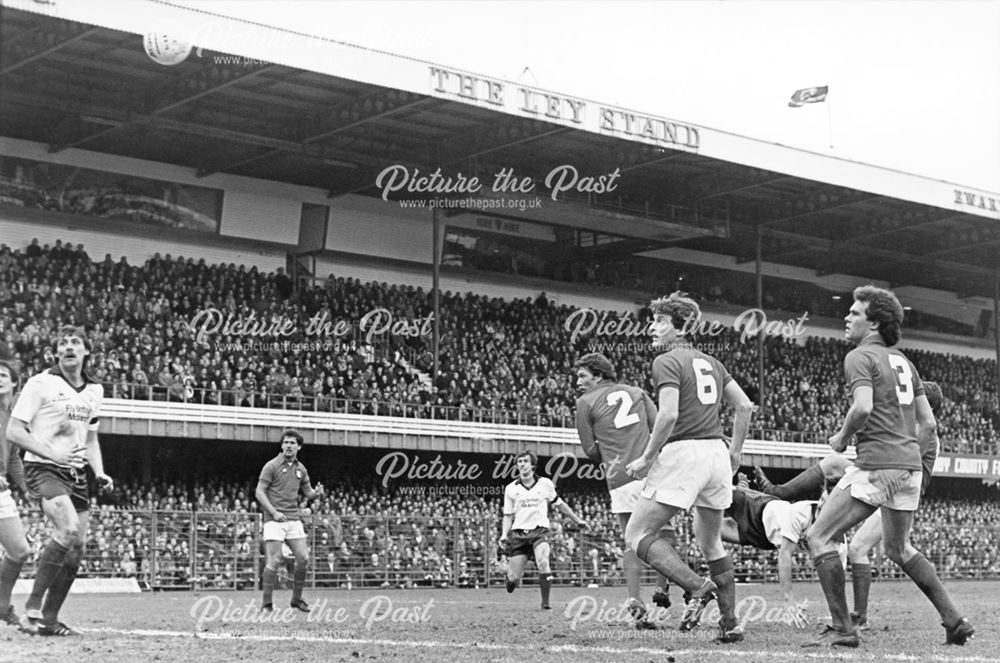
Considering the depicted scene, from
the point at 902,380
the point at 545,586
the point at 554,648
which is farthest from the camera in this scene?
the point at 545,586

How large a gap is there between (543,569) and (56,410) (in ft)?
26.5

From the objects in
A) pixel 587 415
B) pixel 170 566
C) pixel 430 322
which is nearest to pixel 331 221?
pixel 430 322

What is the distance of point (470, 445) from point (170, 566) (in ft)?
37.6

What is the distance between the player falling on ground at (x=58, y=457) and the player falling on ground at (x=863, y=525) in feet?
18.4

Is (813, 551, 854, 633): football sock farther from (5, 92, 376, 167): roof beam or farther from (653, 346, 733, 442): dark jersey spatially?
(5, 92, 376, 167): roof beam

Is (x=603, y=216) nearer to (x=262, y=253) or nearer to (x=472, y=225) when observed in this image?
(x=472, y=225)

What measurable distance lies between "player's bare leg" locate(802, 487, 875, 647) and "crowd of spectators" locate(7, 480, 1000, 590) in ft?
52.1

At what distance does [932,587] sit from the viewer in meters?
8.77

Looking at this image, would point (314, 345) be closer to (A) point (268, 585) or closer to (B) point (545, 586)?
(B) point (545, 586)

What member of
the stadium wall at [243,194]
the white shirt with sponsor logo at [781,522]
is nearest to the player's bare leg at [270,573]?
the white shirt with sponsor logo at [781,522]

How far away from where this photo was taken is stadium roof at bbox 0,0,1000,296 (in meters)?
28.1

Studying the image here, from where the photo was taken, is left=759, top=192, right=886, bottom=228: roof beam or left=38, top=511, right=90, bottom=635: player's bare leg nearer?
left=38, top=511, right=90, bottom=635: player's bare leg

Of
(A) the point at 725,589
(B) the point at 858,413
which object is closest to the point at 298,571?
(A) the point at 725,589

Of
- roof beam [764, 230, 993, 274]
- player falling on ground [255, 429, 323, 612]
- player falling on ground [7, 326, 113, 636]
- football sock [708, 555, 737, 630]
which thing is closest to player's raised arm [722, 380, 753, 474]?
football sock [708, 555, 737, 630]
